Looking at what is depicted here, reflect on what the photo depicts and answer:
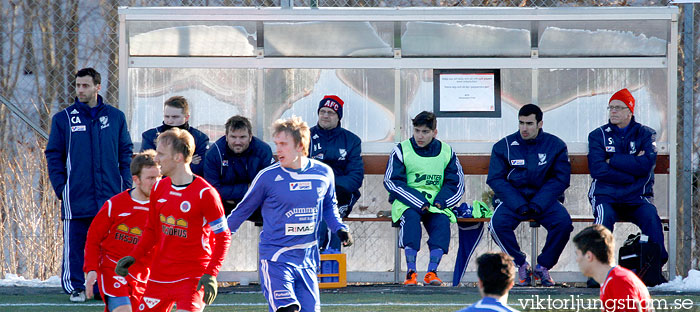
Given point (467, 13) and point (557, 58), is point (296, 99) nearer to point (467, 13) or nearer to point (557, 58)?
point (467, 13)

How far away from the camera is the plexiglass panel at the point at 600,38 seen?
884cm

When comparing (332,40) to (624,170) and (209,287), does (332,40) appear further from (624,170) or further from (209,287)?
(209,287)

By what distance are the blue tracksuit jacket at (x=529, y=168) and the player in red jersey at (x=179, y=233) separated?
3.64m

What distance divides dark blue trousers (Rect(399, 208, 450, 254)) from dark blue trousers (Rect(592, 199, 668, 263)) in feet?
4.35

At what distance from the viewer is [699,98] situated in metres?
10.4

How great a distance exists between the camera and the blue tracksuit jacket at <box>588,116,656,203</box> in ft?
26.2

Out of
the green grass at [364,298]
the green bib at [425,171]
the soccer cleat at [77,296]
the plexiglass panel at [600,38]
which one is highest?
the plexiglass panel at [600,38]

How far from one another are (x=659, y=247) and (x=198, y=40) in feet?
14.9

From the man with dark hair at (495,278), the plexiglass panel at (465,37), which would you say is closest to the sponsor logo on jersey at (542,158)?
the plexiglass panel at (465,37)

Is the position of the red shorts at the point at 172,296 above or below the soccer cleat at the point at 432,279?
above

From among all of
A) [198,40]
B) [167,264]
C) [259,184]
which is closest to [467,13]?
[198,40]

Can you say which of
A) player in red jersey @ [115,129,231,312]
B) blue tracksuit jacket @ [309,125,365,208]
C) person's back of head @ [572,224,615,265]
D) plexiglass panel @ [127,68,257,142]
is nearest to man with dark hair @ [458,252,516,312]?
person's back of head @ [572,224,615,265]

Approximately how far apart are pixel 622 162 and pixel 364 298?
2544 mm

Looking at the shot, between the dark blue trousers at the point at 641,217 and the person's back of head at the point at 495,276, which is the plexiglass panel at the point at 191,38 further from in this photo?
the person's back of head at the point at 495,276
